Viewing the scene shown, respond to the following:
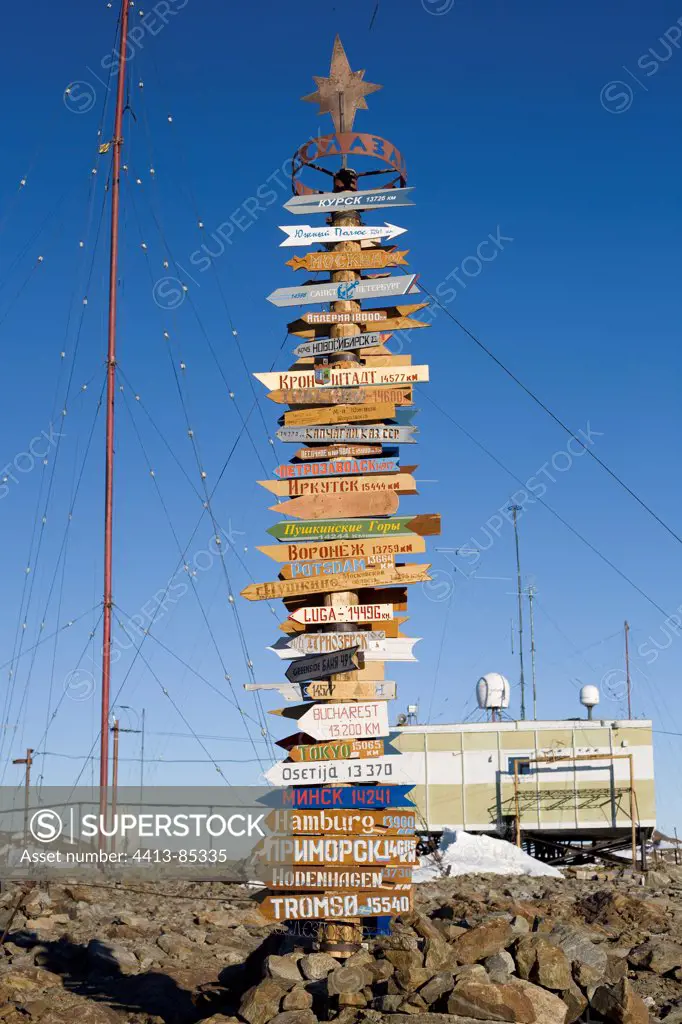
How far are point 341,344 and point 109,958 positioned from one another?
10420 millimetres

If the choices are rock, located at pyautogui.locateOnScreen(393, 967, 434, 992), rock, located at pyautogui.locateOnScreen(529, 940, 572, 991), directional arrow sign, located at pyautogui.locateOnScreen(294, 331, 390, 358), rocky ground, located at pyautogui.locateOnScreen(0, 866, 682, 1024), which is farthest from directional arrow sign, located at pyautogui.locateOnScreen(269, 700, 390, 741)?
directional arrow sign, located at pyautogui.locateOnScreen(294, 331, 390, 358)

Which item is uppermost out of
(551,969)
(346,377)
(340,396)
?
(346,377)

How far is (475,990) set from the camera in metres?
12.9

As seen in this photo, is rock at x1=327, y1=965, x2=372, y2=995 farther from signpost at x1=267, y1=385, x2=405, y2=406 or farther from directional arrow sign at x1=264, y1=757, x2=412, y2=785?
signpost at x1=267, y1=385, x2=405, y2=406

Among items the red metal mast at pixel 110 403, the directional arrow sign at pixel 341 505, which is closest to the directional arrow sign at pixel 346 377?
the directional arrow sign at pixel 341 505

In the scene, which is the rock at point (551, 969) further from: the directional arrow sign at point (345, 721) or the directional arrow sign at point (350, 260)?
the directional arrow sign at point (350, 260)

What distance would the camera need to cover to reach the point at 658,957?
17.8 metres

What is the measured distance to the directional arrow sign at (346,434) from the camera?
15.5 meters

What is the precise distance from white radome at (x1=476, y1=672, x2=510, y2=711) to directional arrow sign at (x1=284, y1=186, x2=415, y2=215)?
3848 centimetres

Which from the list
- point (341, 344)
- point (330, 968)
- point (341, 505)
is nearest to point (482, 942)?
point (330, 968)

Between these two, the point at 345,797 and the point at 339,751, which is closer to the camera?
the point at 345,797

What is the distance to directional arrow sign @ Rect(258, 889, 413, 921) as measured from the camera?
14039mm

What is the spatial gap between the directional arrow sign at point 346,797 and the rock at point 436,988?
6.82ft

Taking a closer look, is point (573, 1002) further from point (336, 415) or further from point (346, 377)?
point (346, 377)
